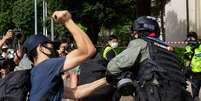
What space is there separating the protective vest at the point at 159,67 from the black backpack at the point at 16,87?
49.5 inches

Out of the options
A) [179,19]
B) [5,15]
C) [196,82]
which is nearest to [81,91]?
[196,82]

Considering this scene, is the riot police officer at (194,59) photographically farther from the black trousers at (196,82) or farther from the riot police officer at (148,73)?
the riot police officer at (148,73)

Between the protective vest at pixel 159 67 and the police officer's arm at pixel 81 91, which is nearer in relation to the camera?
the protective vest at pixel 159 67

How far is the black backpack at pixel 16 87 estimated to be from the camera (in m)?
6.23

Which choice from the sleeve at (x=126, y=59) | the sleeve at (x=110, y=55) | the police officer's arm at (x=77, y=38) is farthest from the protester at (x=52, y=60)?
the sleeve at (x=110, y=55)

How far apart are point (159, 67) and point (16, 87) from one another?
1620 mm

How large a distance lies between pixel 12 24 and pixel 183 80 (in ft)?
273

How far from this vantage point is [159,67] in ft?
17.8

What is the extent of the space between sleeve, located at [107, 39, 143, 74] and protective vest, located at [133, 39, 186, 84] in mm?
91

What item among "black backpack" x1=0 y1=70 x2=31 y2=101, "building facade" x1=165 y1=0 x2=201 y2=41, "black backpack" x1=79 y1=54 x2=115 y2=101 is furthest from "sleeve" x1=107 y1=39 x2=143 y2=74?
"building facade" x1=165 y1=0 x2=201 y2=41

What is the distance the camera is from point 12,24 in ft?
287

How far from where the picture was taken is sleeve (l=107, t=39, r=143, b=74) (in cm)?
539

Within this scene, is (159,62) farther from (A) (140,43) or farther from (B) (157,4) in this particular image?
(B) (157,4)

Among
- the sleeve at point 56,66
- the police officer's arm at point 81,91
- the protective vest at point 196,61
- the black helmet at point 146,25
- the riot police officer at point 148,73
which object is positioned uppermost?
the black helmet at point 146,25
